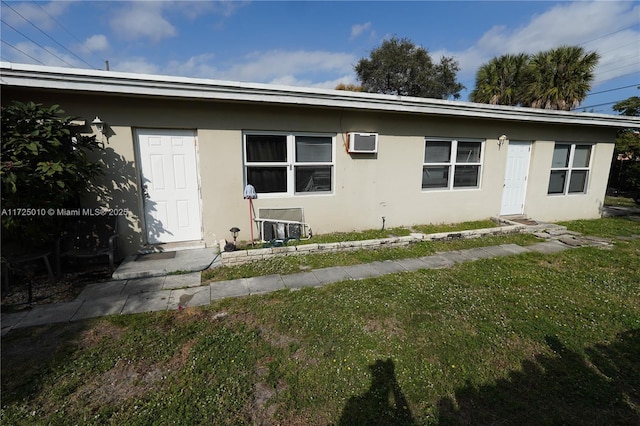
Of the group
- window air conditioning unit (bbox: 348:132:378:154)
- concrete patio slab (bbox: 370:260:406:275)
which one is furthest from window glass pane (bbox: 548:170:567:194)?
concrete patio slab (bbox: 370:260:406:275)

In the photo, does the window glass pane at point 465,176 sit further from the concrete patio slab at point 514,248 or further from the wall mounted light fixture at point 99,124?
the wall mounted light fixture at point 99,124

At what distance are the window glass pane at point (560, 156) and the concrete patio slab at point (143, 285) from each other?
9.69 m

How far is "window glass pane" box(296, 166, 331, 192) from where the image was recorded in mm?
5777

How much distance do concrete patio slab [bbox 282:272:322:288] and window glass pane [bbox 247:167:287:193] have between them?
6.75 feet

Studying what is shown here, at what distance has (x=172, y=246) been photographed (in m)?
5.11

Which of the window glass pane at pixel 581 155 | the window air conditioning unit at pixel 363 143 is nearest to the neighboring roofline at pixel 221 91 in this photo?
the window air conditioning unit at pixel 363 143

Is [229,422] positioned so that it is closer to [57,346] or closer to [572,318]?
[57,346]

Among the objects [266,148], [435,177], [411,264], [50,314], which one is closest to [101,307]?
[50,314]

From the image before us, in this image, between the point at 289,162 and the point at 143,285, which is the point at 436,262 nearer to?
the point at 289,162

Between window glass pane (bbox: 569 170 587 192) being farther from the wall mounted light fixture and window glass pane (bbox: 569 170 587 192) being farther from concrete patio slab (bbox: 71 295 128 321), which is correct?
the wall mounted light fixture

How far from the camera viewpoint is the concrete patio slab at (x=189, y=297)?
3.38 metres

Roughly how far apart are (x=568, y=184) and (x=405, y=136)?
549cm

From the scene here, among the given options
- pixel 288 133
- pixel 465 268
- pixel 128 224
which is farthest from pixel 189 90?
pixel 465 268

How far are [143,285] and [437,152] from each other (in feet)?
21.2
